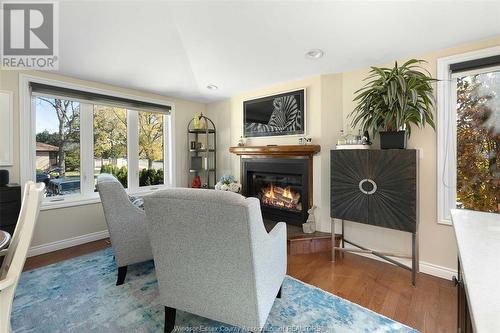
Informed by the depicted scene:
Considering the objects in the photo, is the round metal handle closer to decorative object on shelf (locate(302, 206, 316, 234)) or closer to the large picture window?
decorative object on shelf (locate(302, 206, 316, 234))

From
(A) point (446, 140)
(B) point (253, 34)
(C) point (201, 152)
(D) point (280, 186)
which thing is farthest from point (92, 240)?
(A) point (446, 140)

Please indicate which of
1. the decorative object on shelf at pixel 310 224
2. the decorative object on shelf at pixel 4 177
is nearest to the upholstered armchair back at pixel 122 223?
the decorative object on shelf at pixel 4 177

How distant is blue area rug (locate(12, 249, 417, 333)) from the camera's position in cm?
161

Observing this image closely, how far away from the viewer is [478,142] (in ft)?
7.25

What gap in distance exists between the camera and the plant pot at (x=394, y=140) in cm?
221

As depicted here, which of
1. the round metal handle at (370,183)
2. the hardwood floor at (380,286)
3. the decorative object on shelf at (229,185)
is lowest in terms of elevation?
the hardwood floor at (380,286)

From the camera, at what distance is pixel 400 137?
2.21 meters

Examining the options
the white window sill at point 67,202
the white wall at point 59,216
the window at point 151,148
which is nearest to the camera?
the white wall at point 59,216

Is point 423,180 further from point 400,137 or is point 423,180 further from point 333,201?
point 333,201

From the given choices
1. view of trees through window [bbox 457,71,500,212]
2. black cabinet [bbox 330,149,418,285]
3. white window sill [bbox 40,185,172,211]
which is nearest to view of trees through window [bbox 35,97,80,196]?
white window sill [bbox 40,185,172,211]

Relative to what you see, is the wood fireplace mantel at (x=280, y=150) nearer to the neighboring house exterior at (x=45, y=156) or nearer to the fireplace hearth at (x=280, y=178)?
the fireplace hearth at (x=280, y=178)

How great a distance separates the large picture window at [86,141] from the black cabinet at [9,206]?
342 mm

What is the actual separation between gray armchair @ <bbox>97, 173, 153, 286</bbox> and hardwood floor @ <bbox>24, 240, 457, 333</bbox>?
1227 millimetres

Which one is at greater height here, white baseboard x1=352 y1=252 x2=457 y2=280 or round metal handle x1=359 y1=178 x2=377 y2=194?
round metal handle x1=359 y1=178 x2=377 y2=194
